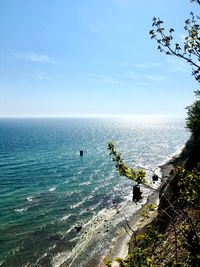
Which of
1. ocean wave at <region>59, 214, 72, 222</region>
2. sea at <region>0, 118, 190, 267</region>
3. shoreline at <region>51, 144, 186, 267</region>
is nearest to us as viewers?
shoreline at <region>51, 144, 186, 267</region>

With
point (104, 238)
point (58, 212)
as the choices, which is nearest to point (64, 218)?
point (58, 212)

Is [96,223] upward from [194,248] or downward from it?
downward

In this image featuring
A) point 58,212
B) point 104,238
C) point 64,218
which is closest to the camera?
point 104,238

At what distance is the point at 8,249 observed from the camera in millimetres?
30047

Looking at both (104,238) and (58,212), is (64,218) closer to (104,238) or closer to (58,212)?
(58,212)

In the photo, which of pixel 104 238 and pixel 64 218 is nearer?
pixel 104 238

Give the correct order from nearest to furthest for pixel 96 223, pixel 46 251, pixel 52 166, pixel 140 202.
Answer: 1. pixel 46 251
2. pixel 96 223
3. pixel 140 202
4. pixel 52 166

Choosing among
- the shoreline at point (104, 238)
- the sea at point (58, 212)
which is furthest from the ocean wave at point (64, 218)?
the shoreline at point (104, 238)

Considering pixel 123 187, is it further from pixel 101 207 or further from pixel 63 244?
pixel 63 244

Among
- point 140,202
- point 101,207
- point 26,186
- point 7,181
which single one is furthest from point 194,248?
point 7,181

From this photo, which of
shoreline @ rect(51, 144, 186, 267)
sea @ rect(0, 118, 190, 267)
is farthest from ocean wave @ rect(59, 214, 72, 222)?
shoreline @ rect(51, 144, 186, 267)

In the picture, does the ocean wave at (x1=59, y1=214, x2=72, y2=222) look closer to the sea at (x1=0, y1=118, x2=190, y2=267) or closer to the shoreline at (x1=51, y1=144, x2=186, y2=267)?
the sea at (x1=0, y1=118, x2=190, y2=267)

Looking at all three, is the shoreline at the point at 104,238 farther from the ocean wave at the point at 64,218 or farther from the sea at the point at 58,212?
the ocean wave at the point at 64,218

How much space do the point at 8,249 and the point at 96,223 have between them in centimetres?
1327
